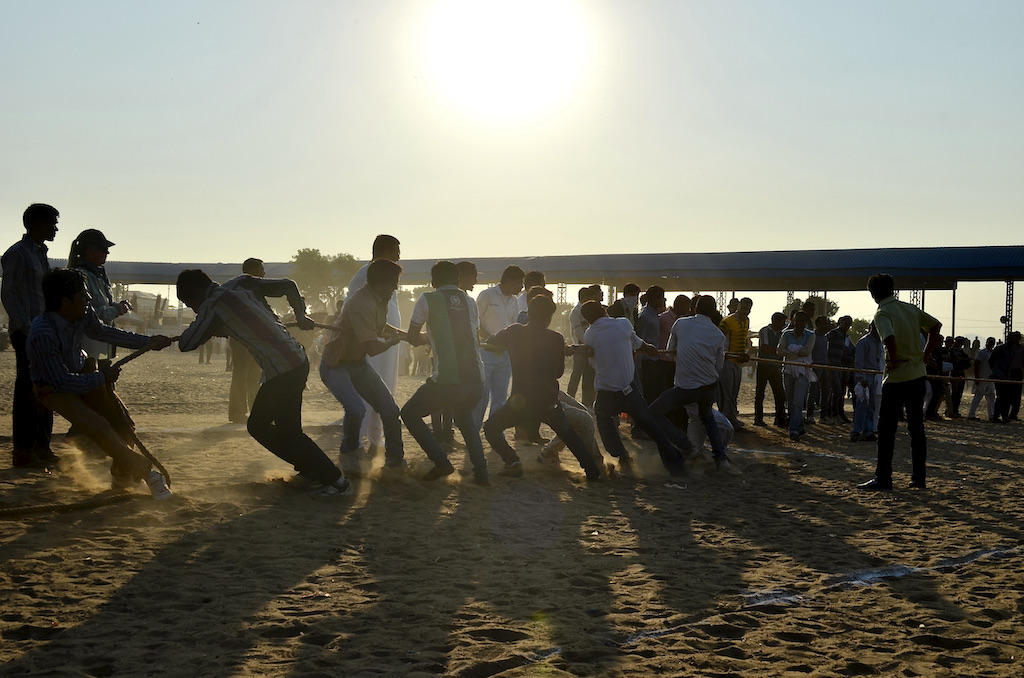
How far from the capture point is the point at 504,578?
192 inches

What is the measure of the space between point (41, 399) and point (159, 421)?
5.98 m

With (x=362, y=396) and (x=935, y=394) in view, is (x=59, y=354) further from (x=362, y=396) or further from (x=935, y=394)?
(x=935, y=394)

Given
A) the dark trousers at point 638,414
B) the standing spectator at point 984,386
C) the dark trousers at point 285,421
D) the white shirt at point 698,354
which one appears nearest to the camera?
the dark trousers at point 285,421

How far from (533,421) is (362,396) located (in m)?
1.47

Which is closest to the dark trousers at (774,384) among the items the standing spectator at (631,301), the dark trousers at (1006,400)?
Answer: the standing spectator at (631,301)

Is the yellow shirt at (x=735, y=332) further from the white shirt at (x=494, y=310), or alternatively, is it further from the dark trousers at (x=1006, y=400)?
the dark trousers at (x=1006, y=400)

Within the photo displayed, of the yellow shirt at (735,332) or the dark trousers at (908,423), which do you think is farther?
the yellow shirt at (735,332)

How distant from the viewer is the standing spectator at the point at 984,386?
17.7m

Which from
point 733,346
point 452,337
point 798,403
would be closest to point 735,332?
point 733,346

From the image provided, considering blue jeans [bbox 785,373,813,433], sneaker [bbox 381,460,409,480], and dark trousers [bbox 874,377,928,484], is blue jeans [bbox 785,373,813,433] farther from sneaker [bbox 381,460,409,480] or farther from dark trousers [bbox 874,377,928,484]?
sneaker [bbox 381,460,409,480]

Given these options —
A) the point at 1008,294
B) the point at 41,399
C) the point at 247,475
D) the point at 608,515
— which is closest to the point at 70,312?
the point at 41,399

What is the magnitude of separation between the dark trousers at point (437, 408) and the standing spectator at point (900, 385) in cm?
343

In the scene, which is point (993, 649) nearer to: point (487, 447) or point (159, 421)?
point (487, 447)

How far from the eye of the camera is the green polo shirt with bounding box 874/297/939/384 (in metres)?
8.18
